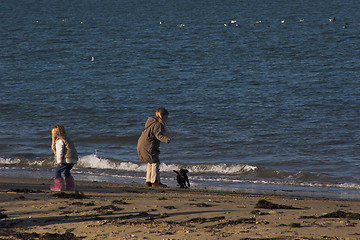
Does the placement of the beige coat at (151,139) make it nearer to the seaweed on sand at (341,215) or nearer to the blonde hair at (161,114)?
the blonde hair at (161,114)

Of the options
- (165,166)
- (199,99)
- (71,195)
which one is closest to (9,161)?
(165,166)

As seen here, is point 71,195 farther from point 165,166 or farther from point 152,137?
point 165,166

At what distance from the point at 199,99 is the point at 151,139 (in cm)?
1416

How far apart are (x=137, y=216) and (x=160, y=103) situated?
17687mm

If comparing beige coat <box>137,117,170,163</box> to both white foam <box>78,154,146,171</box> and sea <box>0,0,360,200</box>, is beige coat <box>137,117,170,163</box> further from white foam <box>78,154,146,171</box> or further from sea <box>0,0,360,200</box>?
white foam <box>78,154,146,171</box>

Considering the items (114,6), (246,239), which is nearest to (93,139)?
(246,239)

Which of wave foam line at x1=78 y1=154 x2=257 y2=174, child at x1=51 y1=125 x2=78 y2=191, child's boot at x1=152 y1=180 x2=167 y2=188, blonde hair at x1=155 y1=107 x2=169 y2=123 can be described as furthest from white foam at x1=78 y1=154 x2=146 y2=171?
child at x1=51 y1=125 x2=78 y2=191

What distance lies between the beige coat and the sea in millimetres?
1862

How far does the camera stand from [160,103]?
2492cm

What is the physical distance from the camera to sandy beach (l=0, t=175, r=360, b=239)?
644 centimetres

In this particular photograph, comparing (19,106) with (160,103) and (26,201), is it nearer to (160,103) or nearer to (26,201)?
(160,103)

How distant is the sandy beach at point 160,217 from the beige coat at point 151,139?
1.50 meters

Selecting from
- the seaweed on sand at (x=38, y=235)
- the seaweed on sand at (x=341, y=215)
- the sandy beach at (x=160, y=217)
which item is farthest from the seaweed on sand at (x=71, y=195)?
the seaweed on sand at (x=341, y=215)

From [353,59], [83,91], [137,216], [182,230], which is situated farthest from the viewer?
[353,59]
